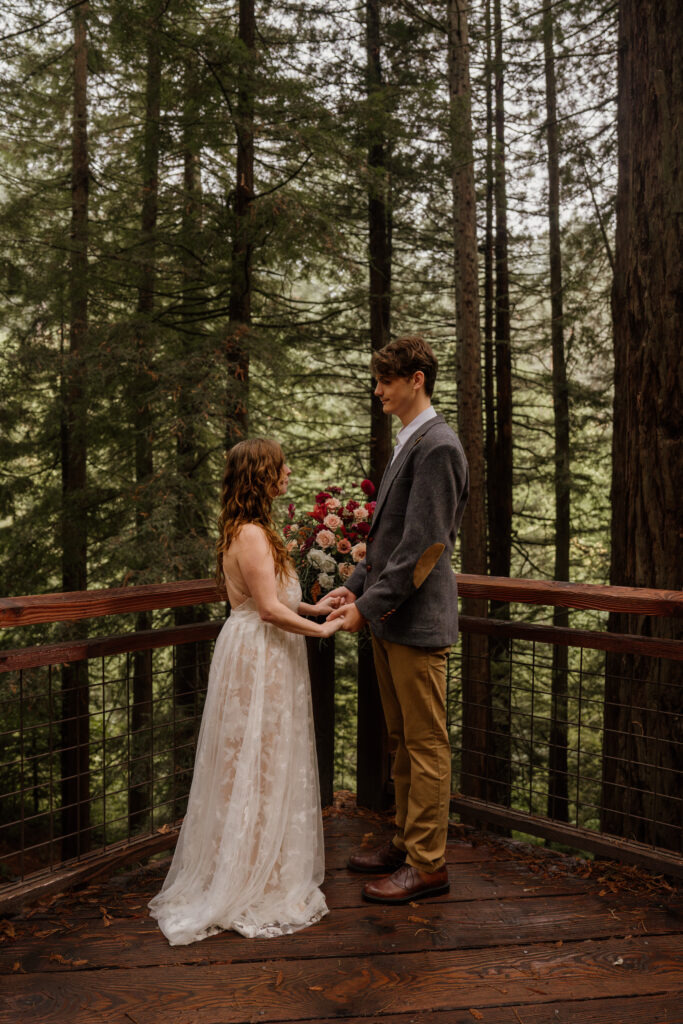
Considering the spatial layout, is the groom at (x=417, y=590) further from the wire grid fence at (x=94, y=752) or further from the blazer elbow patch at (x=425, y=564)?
the wire grid fence at (x=94, y=752)

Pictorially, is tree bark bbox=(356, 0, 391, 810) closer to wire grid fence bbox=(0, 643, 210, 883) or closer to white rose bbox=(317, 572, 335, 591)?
wire grid fence bbox=(0, 643, 210, 883)

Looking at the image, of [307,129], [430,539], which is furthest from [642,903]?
[307,129]

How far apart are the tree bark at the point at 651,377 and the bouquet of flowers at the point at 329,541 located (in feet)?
5.01

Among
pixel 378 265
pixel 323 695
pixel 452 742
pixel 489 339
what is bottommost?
pixel 452 742

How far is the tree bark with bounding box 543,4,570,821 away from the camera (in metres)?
10.7

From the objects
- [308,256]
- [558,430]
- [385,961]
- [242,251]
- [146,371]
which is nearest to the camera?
[385,961]

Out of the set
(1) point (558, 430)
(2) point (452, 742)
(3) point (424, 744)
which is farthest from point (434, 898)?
(1) point (558, 430)

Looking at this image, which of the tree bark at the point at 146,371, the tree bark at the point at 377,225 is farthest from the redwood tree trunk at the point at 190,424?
the tree bark at the point at 377,225

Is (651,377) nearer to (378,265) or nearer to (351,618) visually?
(351,618)

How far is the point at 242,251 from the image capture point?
295 inches

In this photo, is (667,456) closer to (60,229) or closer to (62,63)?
(60,229)

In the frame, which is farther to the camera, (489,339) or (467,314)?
(489,339)

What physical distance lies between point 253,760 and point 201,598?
926 millimetres

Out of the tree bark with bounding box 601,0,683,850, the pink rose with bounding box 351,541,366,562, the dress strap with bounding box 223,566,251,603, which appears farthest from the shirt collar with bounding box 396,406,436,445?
the tree bark with bounding box 601,0,683,850
